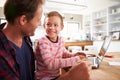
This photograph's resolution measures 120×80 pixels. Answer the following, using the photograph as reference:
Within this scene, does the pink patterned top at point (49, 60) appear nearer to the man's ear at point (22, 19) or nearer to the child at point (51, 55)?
the child at point (51, 55)

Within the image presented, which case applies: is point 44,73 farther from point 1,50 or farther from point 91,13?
point 91,13

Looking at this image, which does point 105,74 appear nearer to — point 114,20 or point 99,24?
point 114,20

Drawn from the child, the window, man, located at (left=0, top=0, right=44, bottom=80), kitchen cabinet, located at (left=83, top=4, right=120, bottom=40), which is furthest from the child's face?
the window

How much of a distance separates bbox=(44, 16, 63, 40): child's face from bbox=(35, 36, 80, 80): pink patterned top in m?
0.07

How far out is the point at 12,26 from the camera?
0.77 metres

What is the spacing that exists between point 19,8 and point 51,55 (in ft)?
1.53

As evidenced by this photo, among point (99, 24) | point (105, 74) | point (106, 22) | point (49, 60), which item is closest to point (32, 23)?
point (49, 60)

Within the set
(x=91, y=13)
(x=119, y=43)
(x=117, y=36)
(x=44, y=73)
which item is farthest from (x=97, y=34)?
(x=44, y=73)

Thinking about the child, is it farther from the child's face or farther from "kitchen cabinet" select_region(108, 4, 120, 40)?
"kitchen cabinet" select_region(108, 4, 120, 40)

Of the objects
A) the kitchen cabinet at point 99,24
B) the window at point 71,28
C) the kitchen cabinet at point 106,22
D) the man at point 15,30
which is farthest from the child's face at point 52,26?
the window at point 71,28

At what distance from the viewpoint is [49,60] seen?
1002 mm

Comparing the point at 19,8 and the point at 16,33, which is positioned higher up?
the point at 19,8

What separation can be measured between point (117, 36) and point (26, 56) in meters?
5.91

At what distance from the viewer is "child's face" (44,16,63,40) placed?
1.18m
